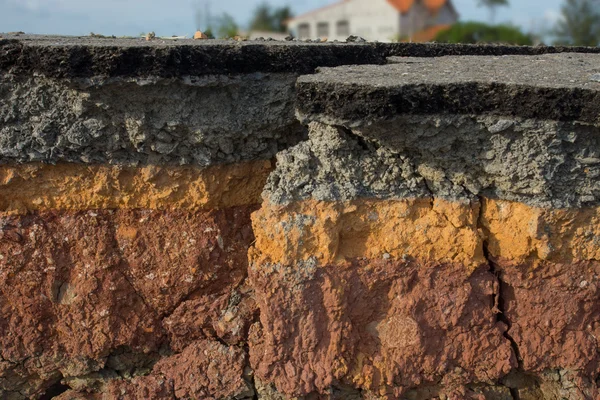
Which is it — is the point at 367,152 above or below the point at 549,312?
above

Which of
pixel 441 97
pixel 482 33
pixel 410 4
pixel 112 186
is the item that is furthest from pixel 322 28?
pixel 441 97

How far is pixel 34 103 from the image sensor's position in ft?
8.14

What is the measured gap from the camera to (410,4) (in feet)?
103

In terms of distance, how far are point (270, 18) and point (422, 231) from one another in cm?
4193

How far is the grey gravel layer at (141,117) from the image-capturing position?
246 centimetres

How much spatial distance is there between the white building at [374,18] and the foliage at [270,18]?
3.30 meters

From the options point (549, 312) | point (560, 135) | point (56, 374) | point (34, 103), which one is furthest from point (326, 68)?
point (56, 374)

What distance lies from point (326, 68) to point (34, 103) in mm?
1161

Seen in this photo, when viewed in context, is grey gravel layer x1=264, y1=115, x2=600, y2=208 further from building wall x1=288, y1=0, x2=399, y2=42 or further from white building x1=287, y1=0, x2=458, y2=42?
building wall x1=288, y1=0, x2=399, y2=42

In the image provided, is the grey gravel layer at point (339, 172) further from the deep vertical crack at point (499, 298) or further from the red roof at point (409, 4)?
the red roof at point (409, 4)

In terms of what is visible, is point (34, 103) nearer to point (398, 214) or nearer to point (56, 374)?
point (56, 374)

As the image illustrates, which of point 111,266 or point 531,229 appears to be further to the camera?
point 111,266

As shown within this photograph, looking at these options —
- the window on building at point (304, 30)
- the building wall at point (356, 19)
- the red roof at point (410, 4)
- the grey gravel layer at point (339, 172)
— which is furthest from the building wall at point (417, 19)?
the grey gravel layer at point (339, 172)

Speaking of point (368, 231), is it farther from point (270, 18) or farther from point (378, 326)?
point (270, 18)
